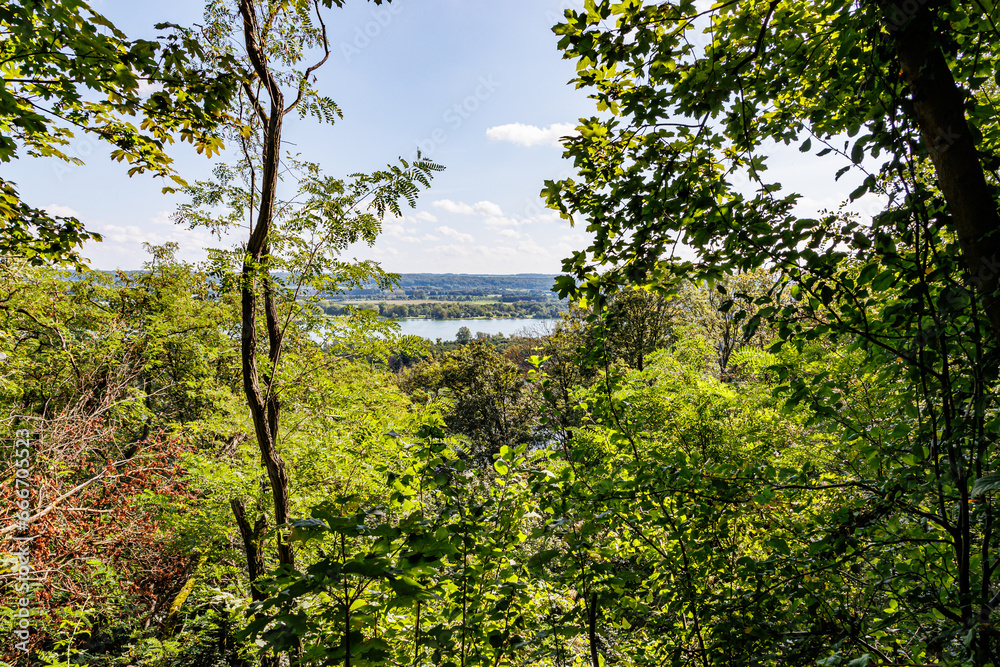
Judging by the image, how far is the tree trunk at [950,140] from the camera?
1.34m

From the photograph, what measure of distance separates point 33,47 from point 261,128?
151cm

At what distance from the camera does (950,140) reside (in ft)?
4.56

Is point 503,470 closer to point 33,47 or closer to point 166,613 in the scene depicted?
point 33,47

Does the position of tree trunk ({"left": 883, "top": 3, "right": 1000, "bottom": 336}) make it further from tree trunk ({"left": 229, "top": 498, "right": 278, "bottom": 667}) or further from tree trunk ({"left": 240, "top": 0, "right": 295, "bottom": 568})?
tree trunk ({"left": 229, "top": 498, "right": 278, "bottom": 667})

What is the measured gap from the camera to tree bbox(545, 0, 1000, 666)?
1.39 meters

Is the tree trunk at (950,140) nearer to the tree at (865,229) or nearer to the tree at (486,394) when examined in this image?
the tree at (865,229)

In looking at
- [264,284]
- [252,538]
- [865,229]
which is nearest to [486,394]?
[252,538]

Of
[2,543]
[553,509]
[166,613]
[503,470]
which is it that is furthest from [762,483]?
[166,613]

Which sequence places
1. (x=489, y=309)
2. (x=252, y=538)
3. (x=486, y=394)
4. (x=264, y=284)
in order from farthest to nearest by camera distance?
(x=489, y=309), (x=486, y=394), (x=252, y=538), (x=264, y=284)

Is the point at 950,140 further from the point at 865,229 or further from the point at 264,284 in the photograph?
the point at 264,284

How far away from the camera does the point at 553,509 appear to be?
2.21 meters

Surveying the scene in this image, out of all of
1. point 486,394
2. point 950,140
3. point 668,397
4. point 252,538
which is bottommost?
point 486,394

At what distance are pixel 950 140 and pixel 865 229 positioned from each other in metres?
0.39

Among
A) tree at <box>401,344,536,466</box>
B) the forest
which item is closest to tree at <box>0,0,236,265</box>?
the forest
